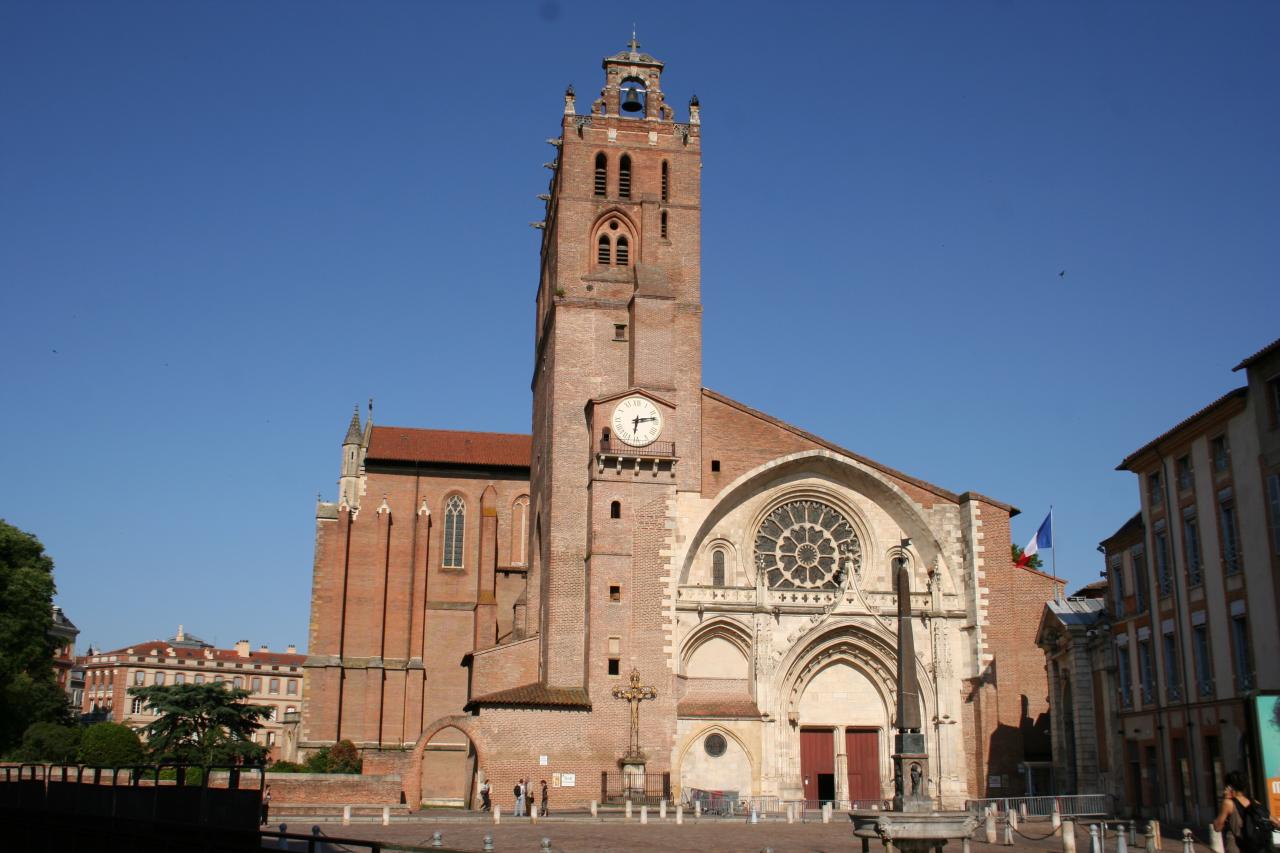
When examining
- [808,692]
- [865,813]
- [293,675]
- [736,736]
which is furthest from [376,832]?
[293,675]

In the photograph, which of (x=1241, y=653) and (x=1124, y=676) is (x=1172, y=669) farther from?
(x=1241, y=653)

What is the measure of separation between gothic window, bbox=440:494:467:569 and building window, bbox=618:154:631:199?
649 inches

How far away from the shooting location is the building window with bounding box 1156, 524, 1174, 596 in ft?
108

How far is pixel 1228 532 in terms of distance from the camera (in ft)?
98.3

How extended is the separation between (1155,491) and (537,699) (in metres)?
19.5

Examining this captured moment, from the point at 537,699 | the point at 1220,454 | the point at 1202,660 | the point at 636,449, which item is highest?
the point at 636,449

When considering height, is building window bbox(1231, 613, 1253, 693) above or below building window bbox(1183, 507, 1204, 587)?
below

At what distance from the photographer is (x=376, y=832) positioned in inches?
Answer: 1128

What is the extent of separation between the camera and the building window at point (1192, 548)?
31297 mm

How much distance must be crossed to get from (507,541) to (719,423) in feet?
49.6

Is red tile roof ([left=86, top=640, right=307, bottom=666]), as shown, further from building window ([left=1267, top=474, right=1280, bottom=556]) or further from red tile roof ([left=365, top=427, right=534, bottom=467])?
building window ([left=1267, top=474, right=1280, bottom=556])

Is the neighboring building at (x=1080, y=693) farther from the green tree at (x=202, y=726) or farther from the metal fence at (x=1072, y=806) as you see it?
the green tree at (x=202, y=726)

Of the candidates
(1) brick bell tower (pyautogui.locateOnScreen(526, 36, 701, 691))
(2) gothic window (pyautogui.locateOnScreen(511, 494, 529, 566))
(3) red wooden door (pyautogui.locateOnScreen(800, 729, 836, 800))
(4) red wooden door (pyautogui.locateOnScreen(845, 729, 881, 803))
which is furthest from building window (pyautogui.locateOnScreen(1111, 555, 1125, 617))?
(2) gothic window (pyautogui.locateOnScreen(511, 494, 529, 566))

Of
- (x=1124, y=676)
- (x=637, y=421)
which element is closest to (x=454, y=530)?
(x=637, y=421)
